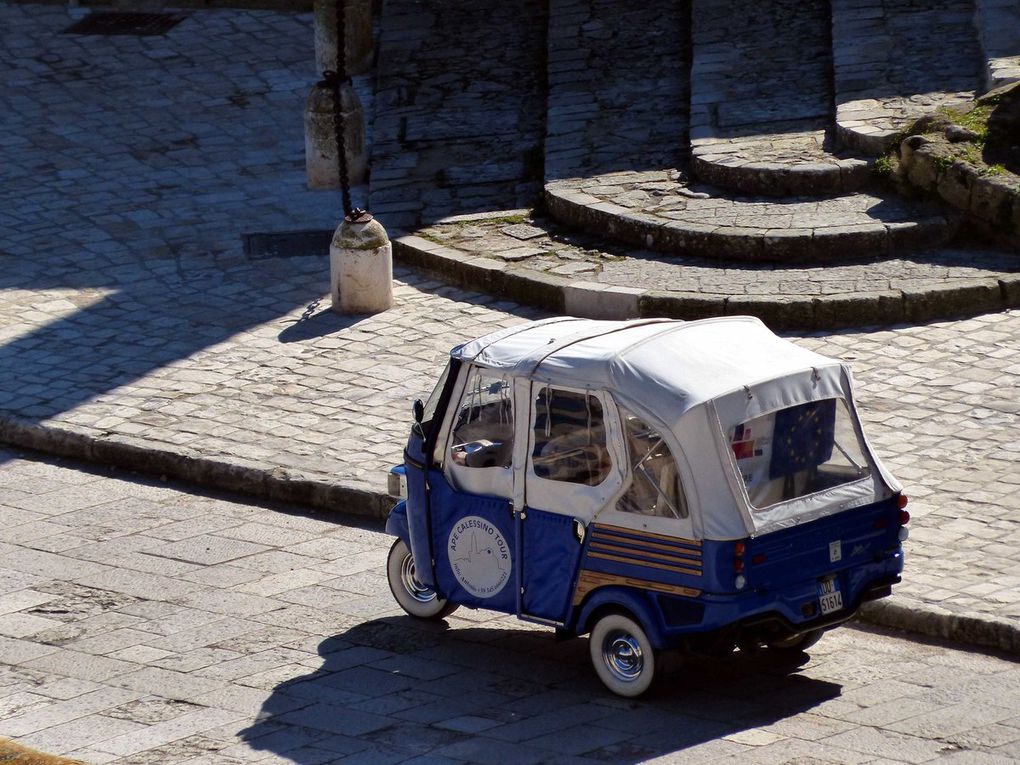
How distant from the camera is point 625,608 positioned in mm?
7730

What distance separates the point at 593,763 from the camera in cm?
712

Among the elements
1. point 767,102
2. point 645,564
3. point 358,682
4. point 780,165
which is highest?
point 767,102

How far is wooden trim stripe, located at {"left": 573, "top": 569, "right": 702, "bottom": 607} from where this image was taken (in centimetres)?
754

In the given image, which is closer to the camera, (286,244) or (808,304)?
(808,304)

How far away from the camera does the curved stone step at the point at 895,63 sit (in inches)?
592

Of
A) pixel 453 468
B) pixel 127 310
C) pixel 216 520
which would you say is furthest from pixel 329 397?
pixel 453 468

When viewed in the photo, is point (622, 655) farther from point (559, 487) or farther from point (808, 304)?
point (808, 304)

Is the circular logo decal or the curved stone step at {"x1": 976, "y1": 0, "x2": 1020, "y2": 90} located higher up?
the curved stone step at {"x1": 976, "y1": 0, "x2": 1020, "y2": 90}

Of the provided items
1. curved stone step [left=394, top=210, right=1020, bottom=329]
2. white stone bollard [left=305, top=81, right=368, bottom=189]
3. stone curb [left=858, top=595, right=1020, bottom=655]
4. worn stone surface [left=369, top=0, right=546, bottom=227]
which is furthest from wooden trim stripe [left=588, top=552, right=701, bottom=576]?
white stone bollard [left=305, top=81, right=368, bottom=189]

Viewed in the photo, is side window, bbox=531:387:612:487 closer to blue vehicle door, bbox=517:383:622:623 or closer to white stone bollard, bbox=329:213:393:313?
blue vehicle door, bbox=517:383:622:623

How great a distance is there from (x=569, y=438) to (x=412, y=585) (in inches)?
60.9

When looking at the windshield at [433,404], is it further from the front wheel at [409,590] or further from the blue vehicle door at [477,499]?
the front wheel at [409,590]

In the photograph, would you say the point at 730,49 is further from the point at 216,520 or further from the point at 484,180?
the point at 216,520

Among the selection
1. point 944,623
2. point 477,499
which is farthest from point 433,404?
point 944,623
